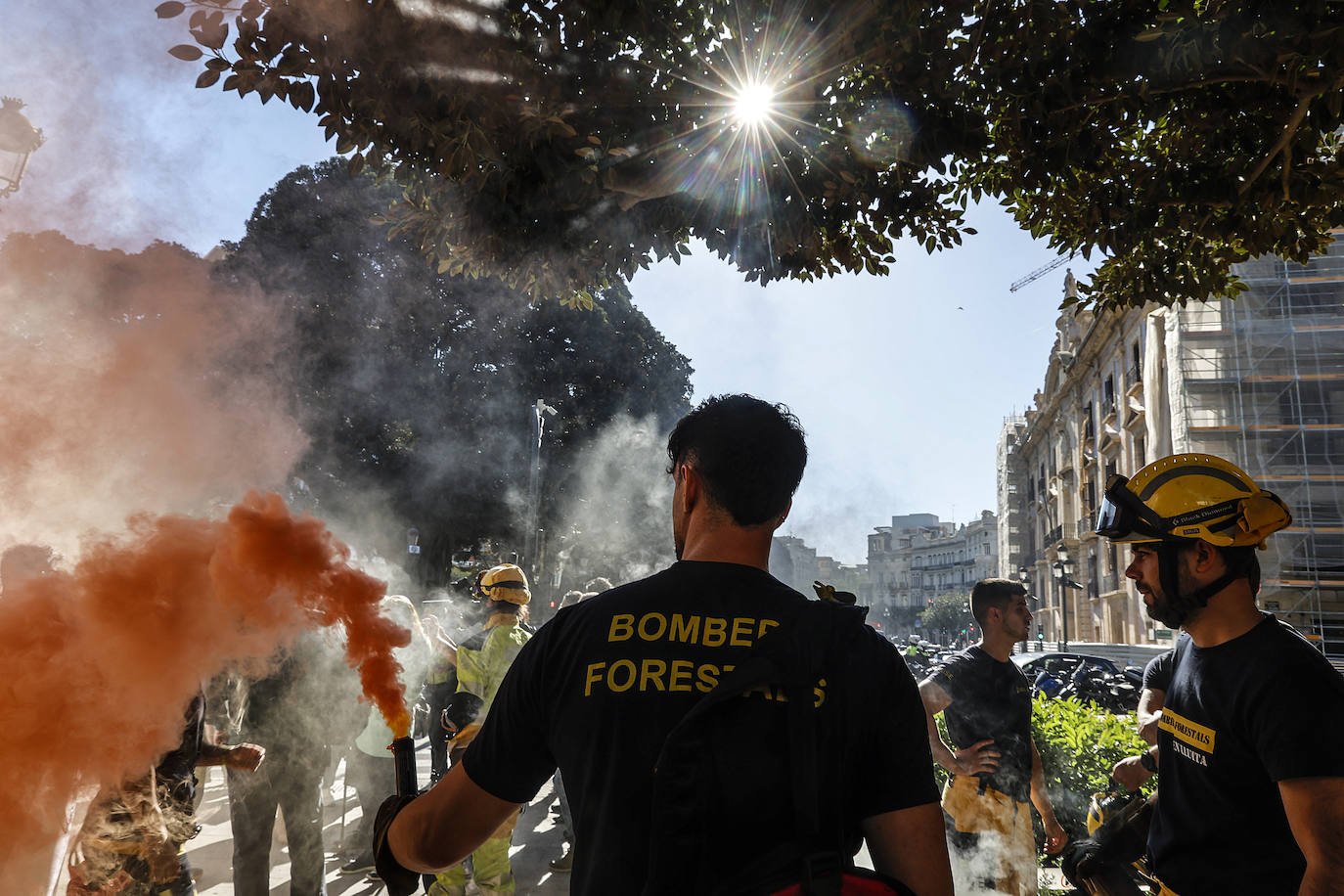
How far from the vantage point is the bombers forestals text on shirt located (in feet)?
4.45

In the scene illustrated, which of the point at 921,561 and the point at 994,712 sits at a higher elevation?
the point at 921,561

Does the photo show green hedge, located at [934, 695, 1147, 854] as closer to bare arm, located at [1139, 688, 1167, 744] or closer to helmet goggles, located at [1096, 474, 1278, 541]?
bare arm, located at [1139, 688, 1167, 744]

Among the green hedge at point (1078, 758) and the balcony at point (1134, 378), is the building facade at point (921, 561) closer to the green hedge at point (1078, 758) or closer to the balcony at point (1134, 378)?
the balcony at point (1134, 378)

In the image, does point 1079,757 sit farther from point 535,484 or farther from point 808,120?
point 535,484

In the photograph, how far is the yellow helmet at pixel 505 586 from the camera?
5.40m

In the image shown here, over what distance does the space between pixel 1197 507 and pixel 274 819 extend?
4.72m

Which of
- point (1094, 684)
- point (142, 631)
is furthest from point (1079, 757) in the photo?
point (1094, 684)

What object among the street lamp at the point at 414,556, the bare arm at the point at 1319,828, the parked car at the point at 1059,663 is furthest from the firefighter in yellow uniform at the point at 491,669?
the parked car at the point at 1059,663

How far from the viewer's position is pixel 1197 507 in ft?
7.85

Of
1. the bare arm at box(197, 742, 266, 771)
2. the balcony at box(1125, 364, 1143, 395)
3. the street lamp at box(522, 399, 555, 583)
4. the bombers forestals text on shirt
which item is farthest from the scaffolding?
the bombers forestals text on shirt

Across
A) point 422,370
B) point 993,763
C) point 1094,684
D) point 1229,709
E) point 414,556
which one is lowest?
point 1094,684

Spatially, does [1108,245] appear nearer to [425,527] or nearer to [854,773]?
[854,773]

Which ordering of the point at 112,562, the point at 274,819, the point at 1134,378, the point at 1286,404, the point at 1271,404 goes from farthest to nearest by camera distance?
the point at 1134,378, the point at 1286,404, the point at 1271,404, the point at 274,819, the point at 112,562

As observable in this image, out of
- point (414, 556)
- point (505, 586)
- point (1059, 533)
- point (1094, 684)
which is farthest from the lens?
point (1059, 533)
